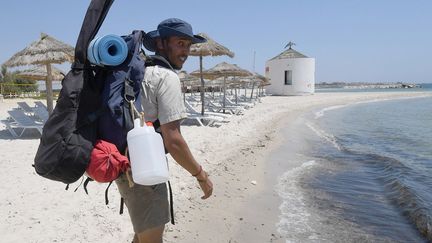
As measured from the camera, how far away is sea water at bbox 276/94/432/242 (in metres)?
4.18

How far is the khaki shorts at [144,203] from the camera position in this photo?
6.24ft

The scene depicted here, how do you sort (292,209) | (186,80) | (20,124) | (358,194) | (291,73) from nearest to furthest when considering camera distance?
1. (292,209)
2. (358,194)
3. (20,124)
4. (186,80)
5. (291,73)

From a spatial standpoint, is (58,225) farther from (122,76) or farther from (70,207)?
(122,76)

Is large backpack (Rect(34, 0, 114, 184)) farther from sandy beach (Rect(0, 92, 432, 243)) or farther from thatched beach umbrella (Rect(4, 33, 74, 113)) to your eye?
thatched beach umbrella (Rect(4, 33, 74, 113))

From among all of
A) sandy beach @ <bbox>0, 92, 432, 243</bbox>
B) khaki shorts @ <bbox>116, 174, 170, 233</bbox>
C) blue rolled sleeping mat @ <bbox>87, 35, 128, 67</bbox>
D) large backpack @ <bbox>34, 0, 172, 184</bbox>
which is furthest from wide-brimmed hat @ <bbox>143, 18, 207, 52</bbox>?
sandy beach @ <bbox>0, 92, 432, 243</bbox>

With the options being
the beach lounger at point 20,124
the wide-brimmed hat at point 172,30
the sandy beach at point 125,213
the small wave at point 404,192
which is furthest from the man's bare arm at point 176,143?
the beach lounger at point 20,124

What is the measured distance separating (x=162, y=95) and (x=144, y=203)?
59 cm

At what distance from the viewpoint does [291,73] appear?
37.0m

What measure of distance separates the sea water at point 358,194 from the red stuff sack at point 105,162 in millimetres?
2714

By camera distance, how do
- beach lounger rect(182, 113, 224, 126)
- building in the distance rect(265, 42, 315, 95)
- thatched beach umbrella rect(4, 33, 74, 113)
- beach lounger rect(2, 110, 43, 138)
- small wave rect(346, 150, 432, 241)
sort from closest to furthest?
small wave rect(346, 150, 432, 241), beach lounger rect(2, 110, 43, 138), thatched beach umbrella rect(4, 33, 74, 113), beach lounger rect(182, 113, 224, 126), building in the distance rect(265, 42, 315, 95)

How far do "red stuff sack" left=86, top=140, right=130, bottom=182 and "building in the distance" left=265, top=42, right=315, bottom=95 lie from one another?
36.2 m

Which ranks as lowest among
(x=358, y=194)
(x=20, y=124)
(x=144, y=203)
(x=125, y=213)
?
(x=358, y=194)

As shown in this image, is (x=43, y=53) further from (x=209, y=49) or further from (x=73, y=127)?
(x=73, y=127)

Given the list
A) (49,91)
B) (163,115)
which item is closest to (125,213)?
(163,115)
